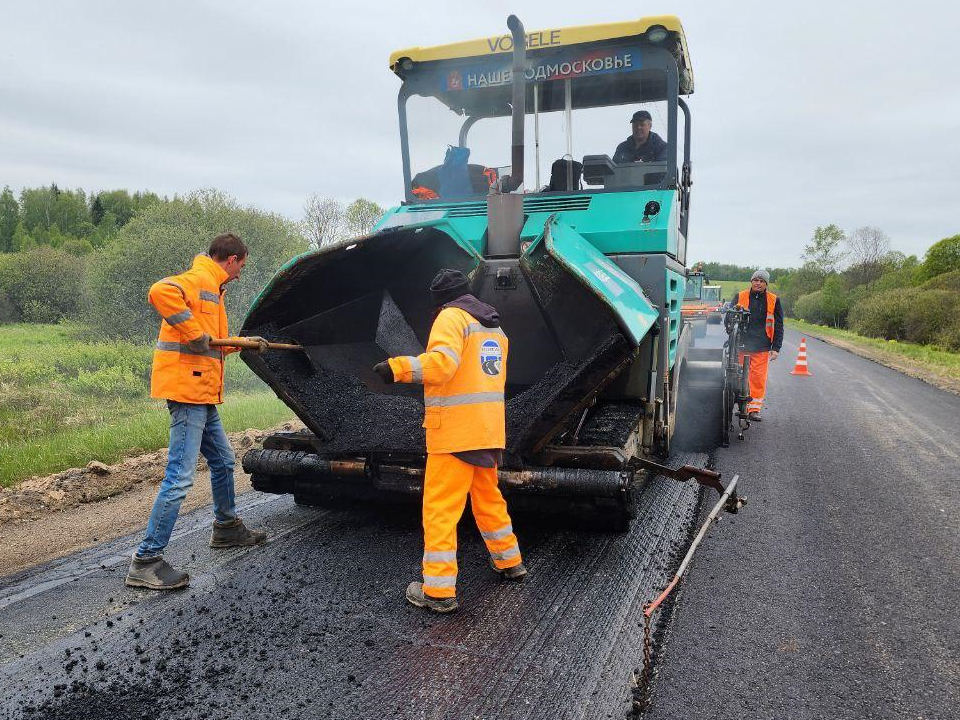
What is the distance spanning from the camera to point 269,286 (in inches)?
150

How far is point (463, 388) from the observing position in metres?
3.03

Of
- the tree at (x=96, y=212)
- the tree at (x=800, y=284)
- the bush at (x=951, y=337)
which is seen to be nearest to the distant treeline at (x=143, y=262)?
the bush at (x=951, y=337)

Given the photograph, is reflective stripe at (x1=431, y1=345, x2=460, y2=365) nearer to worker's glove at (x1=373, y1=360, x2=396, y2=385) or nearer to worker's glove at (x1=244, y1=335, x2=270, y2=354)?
worker's glove at (x1=373, y1=360, x2=396, y2=385)

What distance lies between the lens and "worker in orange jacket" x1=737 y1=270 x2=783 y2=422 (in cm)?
740

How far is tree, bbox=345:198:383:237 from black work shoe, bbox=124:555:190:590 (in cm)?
4310

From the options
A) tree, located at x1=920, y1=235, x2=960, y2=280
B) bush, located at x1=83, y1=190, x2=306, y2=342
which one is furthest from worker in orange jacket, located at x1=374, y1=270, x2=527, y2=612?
tree, located at x1=920, y1=235, x2=960, y2=280

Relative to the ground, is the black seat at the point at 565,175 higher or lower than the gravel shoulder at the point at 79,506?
higher

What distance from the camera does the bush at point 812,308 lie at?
41.5m

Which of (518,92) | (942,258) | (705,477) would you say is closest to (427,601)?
(705,477)

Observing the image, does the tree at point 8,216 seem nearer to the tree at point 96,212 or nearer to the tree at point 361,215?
the tree at point 96,212

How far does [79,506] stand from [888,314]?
92.5 feet

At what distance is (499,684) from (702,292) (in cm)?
844

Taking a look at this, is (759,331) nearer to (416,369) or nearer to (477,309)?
(477,309)

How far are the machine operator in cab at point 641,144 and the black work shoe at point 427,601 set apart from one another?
10.9 ft
